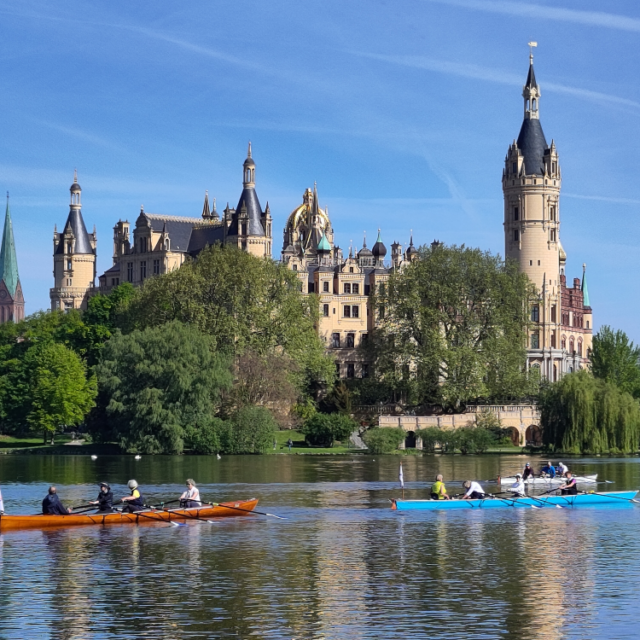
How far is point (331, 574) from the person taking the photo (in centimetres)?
3506

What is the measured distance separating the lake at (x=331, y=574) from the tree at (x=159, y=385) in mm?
30967

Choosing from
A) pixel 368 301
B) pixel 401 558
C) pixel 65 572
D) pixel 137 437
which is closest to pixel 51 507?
pixel 65 572

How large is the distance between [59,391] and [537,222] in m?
62.2

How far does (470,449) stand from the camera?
102 metres

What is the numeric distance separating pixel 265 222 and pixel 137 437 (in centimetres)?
5152

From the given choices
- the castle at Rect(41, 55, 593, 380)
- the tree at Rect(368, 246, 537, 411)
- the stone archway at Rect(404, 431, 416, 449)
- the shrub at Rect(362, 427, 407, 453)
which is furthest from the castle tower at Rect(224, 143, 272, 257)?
the shrub at Rect(362, 427, 407, 453)

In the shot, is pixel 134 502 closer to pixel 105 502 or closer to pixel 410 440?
pixel 105 502

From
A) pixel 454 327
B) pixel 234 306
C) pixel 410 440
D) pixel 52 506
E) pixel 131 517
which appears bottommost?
pixel 131 517

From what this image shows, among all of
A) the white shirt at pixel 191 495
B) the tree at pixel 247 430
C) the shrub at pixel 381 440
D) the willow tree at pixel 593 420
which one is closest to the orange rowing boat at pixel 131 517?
the white shirt at pixel 191 495

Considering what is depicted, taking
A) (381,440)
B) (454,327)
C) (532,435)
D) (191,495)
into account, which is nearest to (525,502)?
(191,495)

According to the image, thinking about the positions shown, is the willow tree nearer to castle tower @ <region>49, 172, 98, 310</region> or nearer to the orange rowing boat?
the orange rowing boat

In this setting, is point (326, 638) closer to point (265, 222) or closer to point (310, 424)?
point (310, 424)

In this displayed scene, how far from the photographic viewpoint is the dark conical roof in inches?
5610

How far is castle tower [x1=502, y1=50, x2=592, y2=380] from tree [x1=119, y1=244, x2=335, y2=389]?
39.1 m
